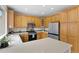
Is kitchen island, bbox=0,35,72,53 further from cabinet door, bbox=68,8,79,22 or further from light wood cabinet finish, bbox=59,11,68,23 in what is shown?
light wood cabinet finish, bbox=59,11,68,23

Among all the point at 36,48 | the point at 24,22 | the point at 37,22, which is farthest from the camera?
the point at 37,22

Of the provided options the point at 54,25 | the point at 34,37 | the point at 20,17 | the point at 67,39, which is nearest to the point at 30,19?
the point at 20,17

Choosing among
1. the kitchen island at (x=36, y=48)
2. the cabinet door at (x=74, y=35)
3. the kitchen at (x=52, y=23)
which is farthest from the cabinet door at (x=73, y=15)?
the kitchen island at (x=36, y=48)

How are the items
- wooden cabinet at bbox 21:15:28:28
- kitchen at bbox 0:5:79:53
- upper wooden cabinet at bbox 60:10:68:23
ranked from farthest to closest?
1. wooden cabinet at bbox 21:15:28:28
2. upper wooden cabinet at bbox 60:10:68:23
3. kitchen at bbox 0:5:79:53

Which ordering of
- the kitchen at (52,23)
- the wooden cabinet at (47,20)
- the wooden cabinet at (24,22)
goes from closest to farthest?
the kitchen at (52,23) < the wooden cabinet at (24,22) < the wooden cabinet at (47,20)

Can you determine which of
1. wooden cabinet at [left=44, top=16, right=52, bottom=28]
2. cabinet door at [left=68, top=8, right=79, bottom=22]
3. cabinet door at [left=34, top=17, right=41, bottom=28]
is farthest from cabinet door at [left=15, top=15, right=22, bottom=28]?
cabinet door at [left=68, top=8, right=79, bottom=22]

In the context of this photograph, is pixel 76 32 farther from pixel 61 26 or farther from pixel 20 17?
pixel 20 17

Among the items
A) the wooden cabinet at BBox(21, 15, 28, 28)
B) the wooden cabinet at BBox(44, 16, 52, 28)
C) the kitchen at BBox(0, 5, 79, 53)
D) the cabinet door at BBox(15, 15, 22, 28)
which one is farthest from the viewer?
the wooden cabinet at BBox(44, 16, 52, 28)

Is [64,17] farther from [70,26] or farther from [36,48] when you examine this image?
[36,48]

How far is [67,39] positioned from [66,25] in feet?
2.09

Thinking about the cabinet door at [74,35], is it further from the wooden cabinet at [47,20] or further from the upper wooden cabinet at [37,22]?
the upper wooden cabinet at [37,22]

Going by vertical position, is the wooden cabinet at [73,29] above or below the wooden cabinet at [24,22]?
below

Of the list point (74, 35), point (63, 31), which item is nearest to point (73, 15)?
point (74, 35)

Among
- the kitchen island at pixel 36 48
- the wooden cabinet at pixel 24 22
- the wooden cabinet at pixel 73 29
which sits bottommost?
the kitchen island at pixel 36 48
